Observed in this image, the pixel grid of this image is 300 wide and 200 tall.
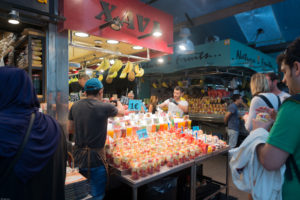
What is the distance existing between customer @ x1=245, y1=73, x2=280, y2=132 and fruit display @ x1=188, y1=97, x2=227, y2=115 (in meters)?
4.37

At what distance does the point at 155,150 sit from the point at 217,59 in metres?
6.13

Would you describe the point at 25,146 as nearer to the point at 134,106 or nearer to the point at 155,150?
the point at 155,150

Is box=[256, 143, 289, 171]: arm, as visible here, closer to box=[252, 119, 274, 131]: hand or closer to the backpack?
the backpack

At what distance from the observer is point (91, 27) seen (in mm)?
3260

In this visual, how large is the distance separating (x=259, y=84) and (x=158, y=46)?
7.77ft

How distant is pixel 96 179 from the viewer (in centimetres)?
233

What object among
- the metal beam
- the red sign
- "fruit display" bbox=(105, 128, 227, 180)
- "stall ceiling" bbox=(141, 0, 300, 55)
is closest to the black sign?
Answer: the red sign

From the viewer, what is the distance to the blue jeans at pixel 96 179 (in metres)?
2.32

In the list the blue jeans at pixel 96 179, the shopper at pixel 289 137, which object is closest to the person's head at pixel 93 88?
the blue jeans at pixel 96 179

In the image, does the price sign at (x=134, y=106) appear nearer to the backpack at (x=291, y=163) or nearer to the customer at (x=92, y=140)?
the customer at (x=92, y=140)

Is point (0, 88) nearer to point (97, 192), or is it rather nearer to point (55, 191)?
point (55, 191)

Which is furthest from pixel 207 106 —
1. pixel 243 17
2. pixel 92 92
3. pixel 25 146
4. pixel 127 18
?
pixel 25 146

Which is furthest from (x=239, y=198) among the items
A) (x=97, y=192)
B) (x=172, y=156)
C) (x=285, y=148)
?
(x=285, y=148)

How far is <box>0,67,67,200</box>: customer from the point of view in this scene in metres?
1.10
